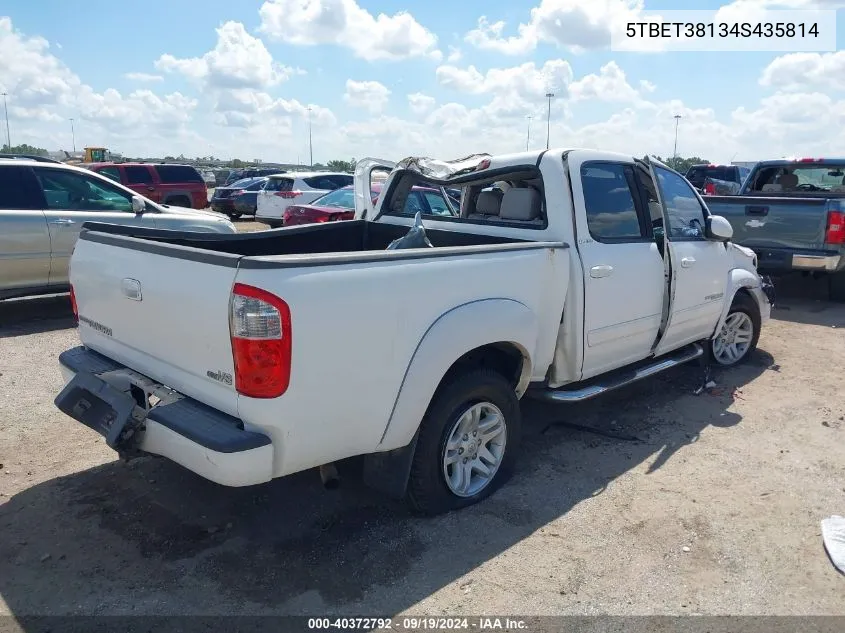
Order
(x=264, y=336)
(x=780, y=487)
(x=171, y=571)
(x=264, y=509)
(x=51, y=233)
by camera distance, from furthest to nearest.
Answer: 1. (x=51, y=233)
2. (x=780, y=487)
3. (x=264, y=509)
4. (x=171, y=571)
5. (x=264, y=336)

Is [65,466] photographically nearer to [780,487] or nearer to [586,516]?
[586,516]

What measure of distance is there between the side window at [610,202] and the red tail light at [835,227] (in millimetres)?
4849

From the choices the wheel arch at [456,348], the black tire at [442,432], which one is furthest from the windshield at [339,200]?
the black tire at [442,432]

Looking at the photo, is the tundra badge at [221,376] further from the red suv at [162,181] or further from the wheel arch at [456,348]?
the red suv at [162,181]

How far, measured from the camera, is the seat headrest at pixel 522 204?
4484 mm

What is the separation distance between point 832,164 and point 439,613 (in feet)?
31.7

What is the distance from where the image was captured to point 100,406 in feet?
10.7

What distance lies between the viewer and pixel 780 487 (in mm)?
4121

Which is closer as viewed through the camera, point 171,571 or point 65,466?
point 171,571

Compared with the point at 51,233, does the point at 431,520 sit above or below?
below

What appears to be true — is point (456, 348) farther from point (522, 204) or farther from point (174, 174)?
point (174, 174)

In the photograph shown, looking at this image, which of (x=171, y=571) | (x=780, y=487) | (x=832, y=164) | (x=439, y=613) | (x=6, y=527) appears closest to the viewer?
(x=439, y=613)

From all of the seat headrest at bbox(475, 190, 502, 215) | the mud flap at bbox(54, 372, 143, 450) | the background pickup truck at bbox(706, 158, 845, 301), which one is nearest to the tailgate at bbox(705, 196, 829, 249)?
the background pickup truck at bbox(706, 158, 845, 301)

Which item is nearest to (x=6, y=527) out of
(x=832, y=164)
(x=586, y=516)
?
(x=586, y=516)
